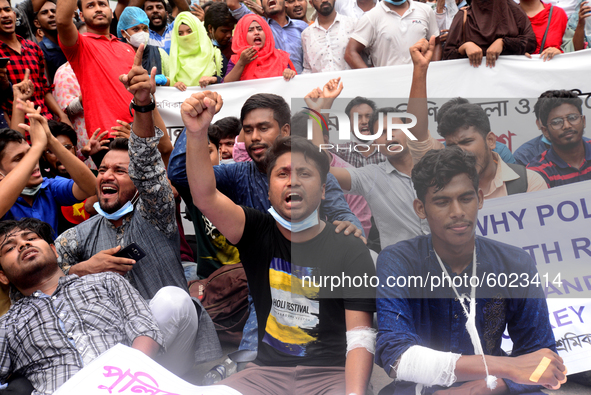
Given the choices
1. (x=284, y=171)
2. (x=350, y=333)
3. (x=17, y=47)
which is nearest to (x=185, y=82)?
(x=17, y=47)

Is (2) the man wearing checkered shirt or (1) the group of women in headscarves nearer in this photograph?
(2) the man wearing checkered shirt

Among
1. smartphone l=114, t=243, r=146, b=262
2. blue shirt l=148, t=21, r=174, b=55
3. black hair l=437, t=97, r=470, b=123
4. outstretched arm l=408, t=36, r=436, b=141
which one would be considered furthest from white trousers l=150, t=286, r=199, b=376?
blue shirt l=148, t=21, r=174, b=55

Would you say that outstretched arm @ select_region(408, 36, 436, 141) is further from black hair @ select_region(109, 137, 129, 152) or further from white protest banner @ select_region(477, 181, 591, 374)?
black hair @ select_region(109, 137, 129, 152)

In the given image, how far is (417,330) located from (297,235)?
2.09 feet

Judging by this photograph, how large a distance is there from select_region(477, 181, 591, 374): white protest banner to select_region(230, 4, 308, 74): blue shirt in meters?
3.52

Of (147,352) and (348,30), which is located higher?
(348,30)

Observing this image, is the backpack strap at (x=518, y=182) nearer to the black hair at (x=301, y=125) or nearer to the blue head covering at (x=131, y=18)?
the black hair at (x=301, y=125)

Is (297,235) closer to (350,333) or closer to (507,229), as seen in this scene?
(350,333)

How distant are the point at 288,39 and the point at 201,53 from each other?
90 cm

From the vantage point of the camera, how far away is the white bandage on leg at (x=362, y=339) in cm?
207

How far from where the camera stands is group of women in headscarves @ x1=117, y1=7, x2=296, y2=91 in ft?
16.1

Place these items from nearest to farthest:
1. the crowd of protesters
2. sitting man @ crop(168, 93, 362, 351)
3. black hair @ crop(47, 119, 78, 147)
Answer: the crowd of protesters
sitting man @ crop(168, 93, 362, 351)
black hair @ crop(47, 119, 78, 147)

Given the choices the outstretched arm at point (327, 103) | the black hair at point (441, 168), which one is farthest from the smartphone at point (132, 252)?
the black hair at point (441, 168)

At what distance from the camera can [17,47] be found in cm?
467
